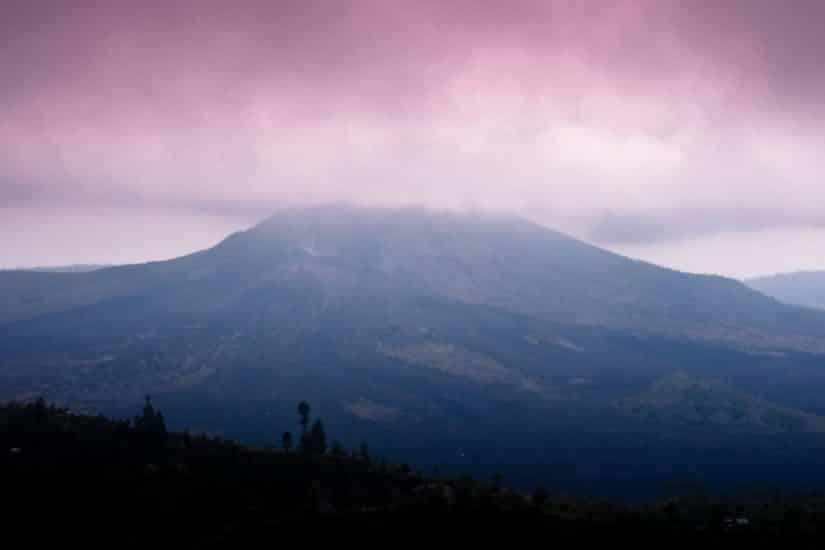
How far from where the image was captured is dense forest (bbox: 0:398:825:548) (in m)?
47.7

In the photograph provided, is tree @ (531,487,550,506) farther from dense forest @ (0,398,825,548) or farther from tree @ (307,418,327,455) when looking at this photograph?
tree @ (307,418,327,455)

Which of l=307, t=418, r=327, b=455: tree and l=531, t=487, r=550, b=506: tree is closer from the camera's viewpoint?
l=531, t=487, r=550, b=506: tree

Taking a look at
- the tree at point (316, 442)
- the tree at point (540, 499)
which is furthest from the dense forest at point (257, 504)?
the tree at point (316, 442)

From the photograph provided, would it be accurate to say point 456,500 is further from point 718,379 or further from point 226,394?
point 718,379

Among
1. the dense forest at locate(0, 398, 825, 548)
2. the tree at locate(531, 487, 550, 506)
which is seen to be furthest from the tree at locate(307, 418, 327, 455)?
the tree at locate(531, 487, 550, 506)

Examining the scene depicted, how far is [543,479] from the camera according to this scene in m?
112

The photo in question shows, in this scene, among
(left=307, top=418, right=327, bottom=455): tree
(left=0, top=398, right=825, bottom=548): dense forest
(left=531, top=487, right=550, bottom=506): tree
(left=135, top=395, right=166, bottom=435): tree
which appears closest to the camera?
(left=0, top=398, right=825, bottom=548): dense forest

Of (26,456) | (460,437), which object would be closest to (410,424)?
(460,437)

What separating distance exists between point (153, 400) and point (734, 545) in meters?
137

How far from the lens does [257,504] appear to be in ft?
174

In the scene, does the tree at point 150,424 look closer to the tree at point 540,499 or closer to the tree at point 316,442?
the tree at point 316,442

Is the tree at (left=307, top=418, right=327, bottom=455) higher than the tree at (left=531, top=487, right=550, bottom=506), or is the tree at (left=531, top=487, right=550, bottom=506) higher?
the tree at (left=307, top=418, right=327, bottom=455)

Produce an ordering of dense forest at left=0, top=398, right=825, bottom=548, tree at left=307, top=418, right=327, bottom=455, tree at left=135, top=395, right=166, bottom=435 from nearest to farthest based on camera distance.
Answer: dense forest at left=0, top=398, right=825, bottom=548, tree at left=135, top=395, right=166, bottom=435, tree at left=307, top=418, right=327, bottom=455

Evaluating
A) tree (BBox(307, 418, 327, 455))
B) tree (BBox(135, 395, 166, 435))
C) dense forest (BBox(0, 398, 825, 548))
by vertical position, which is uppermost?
tree (BBox(135, 395, 166, 435))
